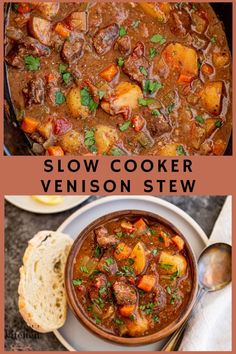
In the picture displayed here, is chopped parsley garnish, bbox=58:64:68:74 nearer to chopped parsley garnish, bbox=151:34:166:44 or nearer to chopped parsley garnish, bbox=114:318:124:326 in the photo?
chopped parsley garnish, bbox=151:34:166:44

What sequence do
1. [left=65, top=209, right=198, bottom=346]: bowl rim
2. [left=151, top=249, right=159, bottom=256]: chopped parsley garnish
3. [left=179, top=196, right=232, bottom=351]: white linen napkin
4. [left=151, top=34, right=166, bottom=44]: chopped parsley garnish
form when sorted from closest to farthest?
[left=65, top=209, right=198, bottom=346]: bowl rim → [left=151, top=249, right=159, bottom=256]: chopped parsley garnish → [left=179, top=196, right=232, bottom=351]: white linen napkin → [left=151, top=34, right=166, bottom=44]: chopped parsley garnish

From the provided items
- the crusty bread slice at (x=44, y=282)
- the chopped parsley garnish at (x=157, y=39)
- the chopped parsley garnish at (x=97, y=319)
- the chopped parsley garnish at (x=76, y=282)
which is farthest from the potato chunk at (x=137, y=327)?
the chopped parsley garnish at (x=157, y=39)

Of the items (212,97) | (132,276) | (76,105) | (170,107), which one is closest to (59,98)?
(76,105)

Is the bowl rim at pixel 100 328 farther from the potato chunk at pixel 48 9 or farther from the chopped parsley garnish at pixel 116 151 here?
the potato chunk at pixel 48 9

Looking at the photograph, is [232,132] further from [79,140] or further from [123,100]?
[79,140]

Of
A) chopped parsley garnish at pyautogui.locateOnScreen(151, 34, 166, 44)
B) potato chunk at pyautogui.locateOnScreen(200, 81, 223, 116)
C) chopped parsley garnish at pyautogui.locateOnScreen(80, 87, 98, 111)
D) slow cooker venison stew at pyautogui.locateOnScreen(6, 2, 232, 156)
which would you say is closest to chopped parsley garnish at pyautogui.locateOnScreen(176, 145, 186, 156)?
slow cooker venison stew at pyautogui.locateOnScreen(6, 2, 232, 156)
